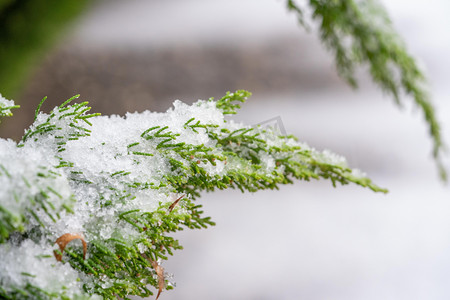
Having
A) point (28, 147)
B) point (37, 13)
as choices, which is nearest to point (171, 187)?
point (28, 147)

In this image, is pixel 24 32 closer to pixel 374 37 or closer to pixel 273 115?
pixel 273 115

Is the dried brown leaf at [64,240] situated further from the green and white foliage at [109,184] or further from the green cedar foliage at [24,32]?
the green cedar foliage at [24,32]

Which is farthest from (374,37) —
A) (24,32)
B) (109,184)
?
(24,32)

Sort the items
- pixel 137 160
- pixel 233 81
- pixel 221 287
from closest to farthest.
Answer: pixel 137 160 → pixel 221 287 → pixel 233 81

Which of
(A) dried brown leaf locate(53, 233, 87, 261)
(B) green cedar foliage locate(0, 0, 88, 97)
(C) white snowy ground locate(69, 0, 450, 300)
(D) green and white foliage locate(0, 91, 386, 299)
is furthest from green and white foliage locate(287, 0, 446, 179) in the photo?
(B) green cedar foliage locate(0, 0, 88, 97)

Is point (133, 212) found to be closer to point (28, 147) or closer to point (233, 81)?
point (28, 147)

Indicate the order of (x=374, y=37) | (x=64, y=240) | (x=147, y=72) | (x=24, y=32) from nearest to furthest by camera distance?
(x=64, y=240) → (x=374, y=37) → (x=24, y=32) → (x=147, y=72)
